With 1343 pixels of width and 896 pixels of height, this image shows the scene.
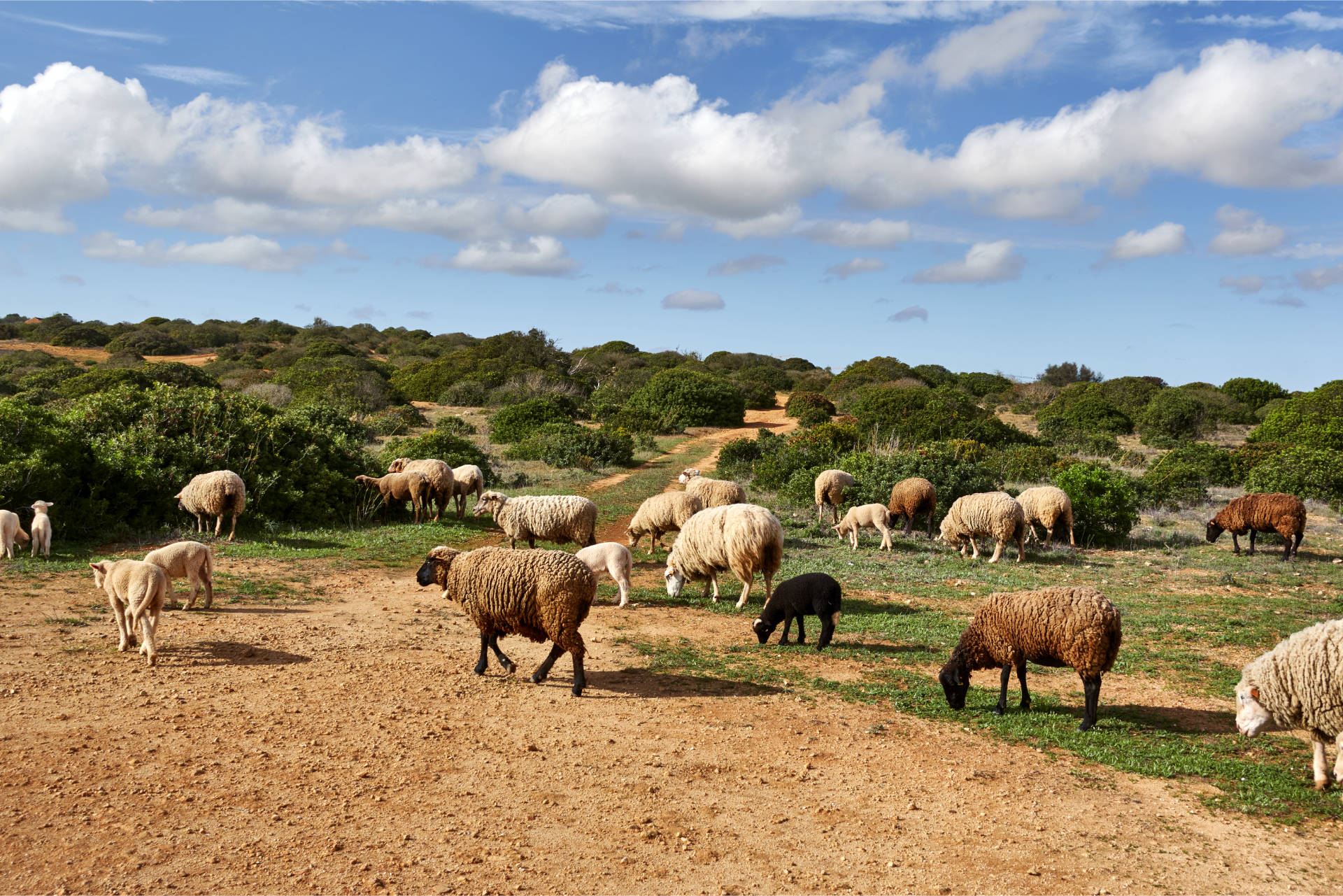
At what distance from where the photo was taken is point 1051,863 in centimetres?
→ 518

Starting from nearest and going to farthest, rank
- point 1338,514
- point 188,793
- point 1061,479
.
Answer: point 188,793, point 1061,479, point 1338,514

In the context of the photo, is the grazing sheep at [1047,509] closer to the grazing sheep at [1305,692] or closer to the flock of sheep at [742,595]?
the flock of sheep at [742,595]

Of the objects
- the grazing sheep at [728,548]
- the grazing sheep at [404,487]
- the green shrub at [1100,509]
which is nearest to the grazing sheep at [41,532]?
the grazing sheep at [404,487]

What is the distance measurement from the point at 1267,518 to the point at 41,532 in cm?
2147

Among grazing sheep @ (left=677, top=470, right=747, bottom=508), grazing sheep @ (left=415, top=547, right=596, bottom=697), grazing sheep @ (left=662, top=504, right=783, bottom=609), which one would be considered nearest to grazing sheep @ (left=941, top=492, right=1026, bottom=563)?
grazing sheep @ (left=677, top=470, right=747, bottom=508)

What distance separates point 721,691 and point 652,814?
2709mm

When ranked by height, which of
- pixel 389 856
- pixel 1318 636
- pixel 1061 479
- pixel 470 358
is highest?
pixel 470 358

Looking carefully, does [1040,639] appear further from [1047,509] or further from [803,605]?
[1047,509]

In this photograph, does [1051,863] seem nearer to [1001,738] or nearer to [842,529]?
[1001,738]

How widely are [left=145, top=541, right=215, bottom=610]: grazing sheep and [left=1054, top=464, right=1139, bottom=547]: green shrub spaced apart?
1683cm

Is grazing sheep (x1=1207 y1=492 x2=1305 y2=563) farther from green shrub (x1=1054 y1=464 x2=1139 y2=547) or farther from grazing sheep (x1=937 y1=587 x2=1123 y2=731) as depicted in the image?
grazing sheep (x1=937 y1=587 x2=1123 y2=731)

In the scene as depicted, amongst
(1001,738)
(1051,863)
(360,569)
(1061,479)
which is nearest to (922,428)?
(1061,479)

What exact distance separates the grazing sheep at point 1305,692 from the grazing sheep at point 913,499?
1165 cm

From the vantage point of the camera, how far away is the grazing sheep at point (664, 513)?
1460 centimetres
